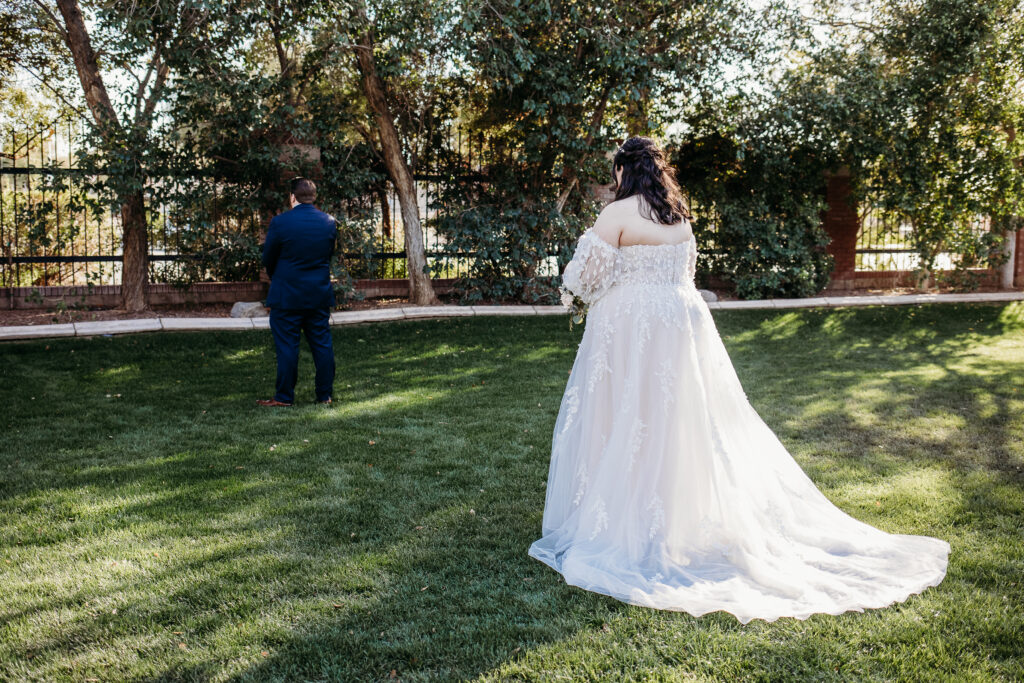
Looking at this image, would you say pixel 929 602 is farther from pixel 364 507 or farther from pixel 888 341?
pixel 888 341

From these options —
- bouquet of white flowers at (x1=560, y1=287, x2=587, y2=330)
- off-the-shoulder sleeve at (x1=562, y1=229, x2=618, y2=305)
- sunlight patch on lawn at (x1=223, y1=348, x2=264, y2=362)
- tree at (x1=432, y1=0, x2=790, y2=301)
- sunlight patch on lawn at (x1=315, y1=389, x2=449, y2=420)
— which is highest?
tree at (x1=432, y1=0, x2=790, y2=301)

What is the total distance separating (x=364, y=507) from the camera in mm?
4246

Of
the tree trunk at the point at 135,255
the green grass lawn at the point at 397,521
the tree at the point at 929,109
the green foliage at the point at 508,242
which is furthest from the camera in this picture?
the tree at the point at 929,109

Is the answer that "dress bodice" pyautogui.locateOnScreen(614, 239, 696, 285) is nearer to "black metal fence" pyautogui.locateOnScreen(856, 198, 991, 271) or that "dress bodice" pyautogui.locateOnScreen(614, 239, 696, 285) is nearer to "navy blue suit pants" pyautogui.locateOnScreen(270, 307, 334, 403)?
"navy blue suit pants" pyautogui.locateOnScreen(270, 307, 334, 403)

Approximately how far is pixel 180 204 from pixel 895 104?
402 inches

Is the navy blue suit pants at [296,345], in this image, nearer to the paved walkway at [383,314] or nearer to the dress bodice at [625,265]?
the paved walkway at [383,314]

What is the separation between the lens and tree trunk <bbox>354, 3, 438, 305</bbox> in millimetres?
10467

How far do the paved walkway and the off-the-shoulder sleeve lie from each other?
620 centimetres

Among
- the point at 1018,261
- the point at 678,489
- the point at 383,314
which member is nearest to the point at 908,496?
the point at 678,489

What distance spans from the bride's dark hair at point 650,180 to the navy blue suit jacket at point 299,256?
3.35m

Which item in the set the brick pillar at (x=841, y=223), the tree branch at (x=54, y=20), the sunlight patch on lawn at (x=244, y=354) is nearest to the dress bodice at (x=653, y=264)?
the sunlight patch on lawn at (x=244, y=354)

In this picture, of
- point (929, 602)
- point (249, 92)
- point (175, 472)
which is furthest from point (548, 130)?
point (929, 602)

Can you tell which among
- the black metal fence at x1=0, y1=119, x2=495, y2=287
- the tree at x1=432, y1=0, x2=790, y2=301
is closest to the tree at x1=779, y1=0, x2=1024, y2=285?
the tree at x1=432, y1=0, x2=790, y2=301

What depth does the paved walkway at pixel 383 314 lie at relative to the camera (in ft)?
28.1
